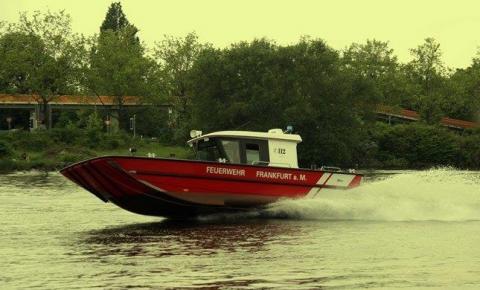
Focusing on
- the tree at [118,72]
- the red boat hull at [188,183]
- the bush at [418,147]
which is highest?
the tree at [118,72]

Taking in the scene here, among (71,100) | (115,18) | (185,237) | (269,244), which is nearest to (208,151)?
(185,237)

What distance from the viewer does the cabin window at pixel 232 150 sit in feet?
110

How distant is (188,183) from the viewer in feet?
105

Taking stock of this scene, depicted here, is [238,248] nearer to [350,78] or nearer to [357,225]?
[357,225]

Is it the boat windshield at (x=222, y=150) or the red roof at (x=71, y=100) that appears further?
the red roof at (x=71, y=100)

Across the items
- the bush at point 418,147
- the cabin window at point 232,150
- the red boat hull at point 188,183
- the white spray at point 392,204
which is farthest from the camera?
the bush at point 418,147

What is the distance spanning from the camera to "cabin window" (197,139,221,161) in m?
33.8

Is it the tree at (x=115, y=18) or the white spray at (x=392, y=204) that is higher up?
the tree at (x=115, y=18)

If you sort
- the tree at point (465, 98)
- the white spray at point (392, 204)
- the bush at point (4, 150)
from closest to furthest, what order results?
1. the white spray at point (392, 204)
2. the bush at point (4, 150)
3. the tree at point (465, 98)

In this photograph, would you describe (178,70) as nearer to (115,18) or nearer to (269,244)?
(115,18)

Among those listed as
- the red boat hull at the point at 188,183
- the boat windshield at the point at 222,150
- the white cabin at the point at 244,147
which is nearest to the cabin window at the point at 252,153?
the white cabin at the point at 244,147

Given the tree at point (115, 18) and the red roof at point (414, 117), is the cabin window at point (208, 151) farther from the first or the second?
the tree at point (115, 18)

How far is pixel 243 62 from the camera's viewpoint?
293 feet

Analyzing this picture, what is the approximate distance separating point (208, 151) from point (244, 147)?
1.30 m
